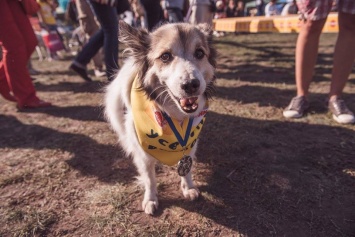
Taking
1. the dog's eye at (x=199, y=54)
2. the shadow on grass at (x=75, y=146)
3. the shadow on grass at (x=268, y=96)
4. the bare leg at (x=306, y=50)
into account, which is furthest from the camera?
the shadow on grass at (x=268, y=96)

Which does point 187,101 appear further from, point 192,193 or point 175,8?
point 175,8

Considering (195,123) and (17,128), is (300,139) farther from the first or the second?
(17,128)

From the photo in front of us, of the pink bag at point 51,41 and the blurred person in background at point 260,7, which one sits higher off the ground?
the pink bag at point 51,41

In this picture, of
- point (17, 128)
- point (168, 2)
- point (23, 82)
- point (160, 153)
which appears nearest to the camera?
point (160, 153)

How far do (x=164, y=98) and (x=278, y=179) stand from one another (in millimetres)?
1173

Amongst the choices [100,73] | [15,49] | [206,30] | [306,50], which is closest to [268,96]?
[306,50]

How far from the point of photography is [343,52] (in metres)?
2.99

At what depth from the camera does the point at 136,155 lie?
207cm

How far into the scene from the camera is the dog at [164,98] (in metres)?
1.83

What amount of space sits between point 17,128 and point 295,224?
321 cm

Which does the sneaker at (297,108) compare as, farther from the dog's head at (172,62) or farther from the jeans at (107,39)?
the jeans at (107,39)

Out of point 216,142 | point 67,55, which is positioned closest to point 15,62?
point 216,142

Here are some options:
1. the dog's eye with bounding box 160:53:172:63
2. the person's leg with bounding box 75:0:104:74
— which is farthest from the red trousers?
the dog's eye with bounding box 160:53:172:63

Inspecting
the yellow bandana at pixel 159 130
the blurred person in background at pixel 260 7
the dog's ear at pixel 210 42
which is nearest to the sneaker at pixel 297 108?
the dog's ear at pixel 210 42
